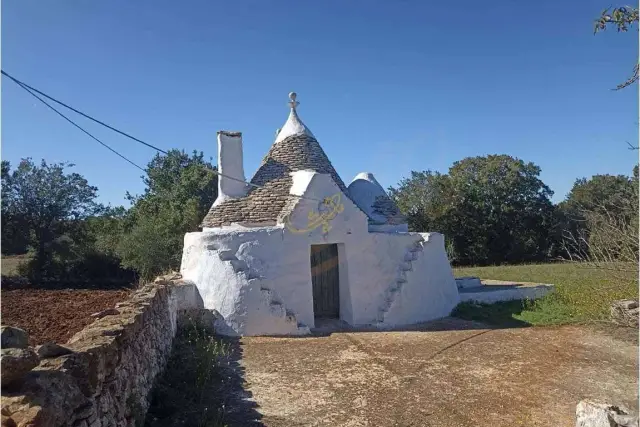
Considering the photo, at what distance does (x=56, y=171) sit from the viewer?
75.2ft

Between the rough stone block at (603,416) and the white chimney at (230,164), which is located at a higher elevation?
the white chimney at (230,164)

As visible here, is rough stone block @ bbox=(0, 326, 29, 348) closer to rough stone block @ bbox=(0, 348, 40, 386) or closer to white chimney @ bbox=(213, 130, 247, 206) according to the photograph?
rough stone block @ bbox=(0, 348, 40, 386)

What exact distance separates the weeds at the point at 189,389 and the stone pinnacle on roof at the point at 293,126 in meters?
6.29

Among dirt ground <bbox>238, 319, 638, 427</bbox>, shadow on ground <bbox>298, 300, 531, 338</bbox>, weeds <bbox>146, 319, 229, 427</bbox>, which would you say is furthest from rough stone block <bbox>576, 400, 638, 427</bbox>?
shadow on ground <bbox>298, 300, 531, 338</bbox>

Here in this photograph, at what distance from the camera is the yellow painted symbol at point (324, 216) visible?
32.9 feet

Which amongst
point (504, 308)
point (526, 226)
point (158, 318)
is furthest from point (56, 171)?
point (526, 226)

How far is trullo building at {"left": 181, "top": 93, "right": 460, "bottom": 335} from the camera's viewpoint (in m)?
9.52

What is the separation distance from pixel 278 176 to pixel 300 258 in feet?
8.06

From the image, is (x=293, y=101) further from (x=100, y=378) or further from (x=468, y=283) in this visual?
(x=100, y=378)

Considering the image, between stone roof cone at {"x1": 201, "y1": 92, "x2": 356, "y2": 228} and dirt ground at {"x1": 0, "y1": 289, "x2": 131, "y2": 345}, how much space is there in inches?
130

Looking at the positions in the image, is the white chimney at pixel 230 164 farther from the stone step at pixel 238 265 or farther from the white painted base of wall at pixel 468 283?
the white painted base of wall at pixel 468 283

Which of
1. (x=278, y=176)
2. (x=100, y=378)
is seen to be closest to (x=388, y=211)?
(x=278, y=176)

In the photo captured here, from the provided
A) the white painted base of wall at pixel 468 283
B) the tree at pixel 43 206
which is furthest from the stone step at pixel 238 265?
the tree at pixel 43 206

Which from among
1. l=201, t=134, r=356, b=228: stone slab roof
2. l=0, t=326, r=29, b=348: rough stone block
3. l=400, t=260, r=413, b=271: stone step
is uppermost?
l=201, t=134, r=356, b=228: stone slab roof
